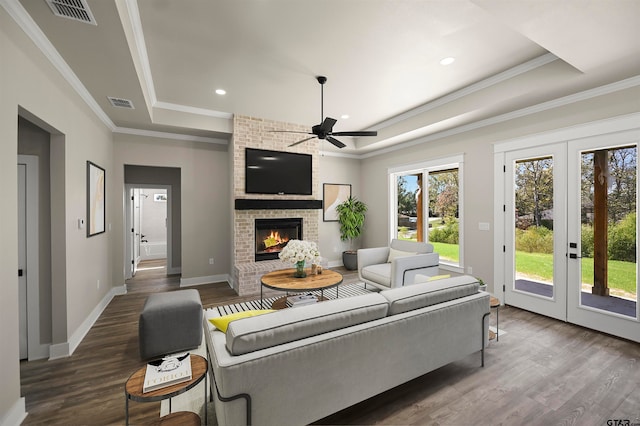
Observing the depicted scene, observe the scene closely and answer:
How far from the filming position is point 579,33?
2.24 metres

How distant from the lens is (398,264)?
13.0 feet

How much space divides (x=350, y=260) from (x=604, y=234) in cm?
415

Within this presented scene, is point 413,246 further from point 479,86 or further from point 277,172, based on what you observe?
point 277,172

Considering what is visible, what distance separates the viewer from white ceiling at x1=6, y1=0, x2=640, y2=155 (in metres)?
2.15

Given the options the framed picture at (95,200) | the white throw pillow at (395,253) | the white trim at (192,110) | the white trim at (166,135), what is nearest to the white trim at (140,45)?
the white trim at (192,110)

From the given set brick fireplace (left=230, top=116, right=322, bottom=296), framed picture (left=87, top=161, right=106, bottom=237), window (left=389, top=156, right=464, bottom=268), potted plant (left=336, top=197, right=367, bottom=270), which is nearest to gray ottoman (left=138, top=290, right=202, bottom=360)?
framed picture (left=87, top=161, right=106, bottom=237)

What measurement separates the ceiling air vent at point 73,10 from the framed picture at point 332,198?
16.5 ft

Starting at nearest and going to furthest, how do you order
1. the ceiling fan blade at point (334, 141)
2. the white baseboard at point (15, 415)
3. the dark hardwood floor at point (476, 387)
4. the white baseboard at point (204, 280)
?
the white baseboard at point (15, 415), the dark hardwood floor at point (476, 387), the ceiling fan blade at point (334, 141), the white baseboard at point (204, 280)

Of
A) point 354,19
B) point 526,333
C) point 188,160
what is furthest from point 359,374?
point 188,160

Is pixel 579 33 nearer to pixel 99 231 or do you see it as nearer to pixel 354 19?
pixel 354 19

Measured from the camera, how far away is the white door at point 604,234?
3.03 m

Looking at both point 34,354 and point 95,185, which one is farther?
point 95,185

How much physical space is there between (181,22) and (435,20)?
2217mm

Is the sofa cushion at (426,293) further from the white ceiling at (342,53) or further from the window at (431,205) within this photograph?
the window at (431,205)
